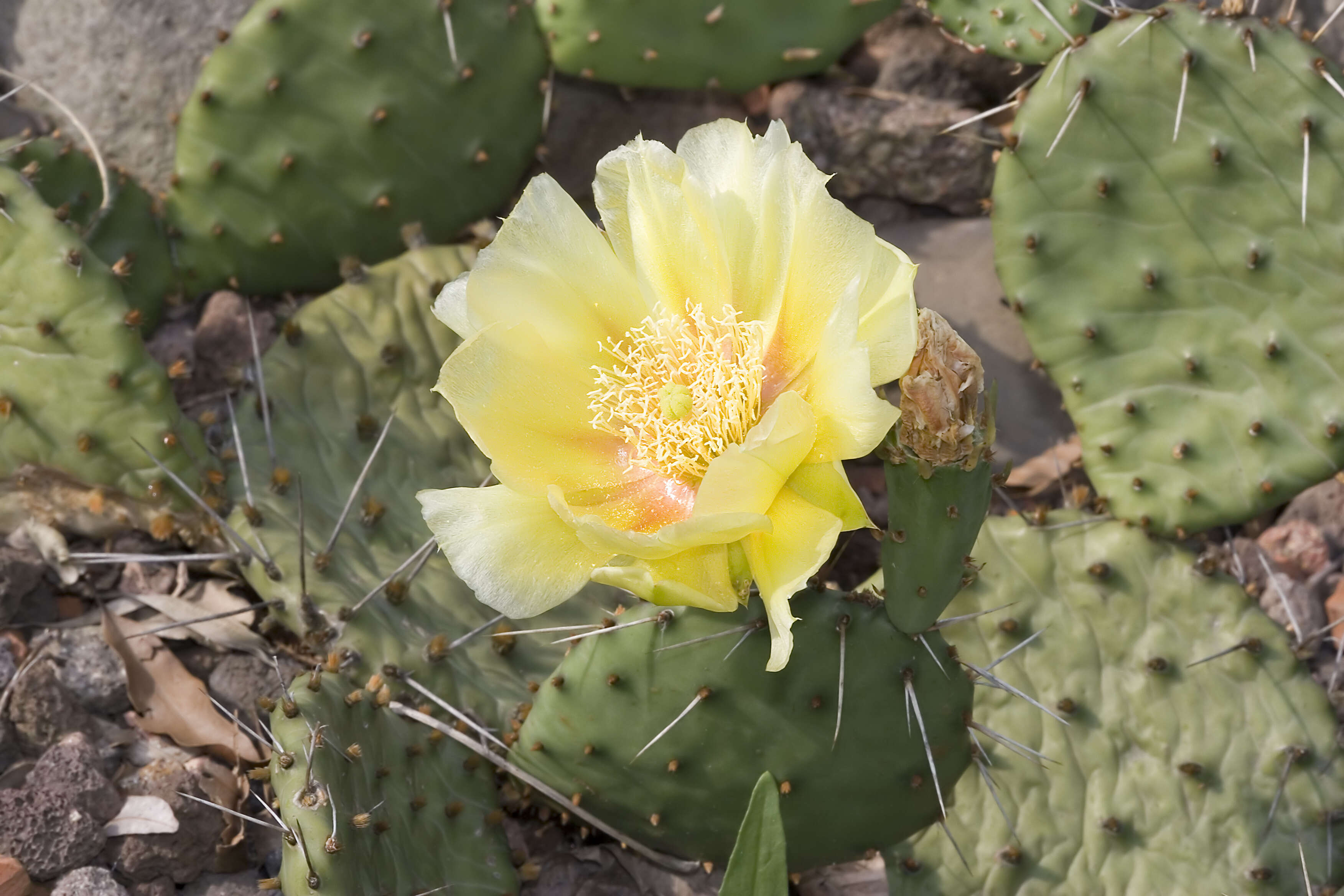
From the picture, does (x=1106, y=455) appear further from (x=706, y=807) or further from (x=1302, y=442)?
(x=706, y=807)

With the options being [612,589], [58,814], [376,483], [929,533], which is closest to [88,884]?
[58,814]

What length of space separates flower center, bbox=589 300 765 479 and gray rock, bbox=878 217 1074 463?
38.5 inches

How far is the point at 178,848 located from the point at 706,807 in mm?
689

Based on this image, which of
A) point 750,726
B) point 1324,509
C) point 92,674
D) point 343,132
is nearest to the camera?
point 750,726

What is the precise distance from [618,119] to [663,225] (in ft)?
4.02

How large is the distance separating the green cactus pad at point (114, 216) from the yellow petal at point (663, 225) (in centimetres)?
101

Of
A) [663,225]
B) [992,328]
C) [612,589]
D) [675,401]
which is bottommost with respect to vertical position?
[612,589]

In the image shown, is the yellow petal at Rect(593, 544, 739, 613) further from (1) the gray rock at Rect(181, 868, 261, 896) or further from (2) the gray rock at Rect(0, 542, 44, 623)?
(2) the gray rock at Rect(0, 542, 44, 623)

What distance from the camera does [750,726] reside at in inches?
56.2

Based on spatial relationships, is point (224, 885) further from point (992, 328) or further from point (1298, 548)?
point (1298, 548)

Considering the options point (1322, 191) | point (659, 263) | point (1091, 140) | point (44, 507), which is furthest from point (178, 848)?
point (1322, 191)

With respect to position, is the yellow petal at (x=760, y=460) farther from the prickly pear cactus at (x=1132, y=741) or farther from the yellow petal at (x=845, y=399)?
the prickly pear cactus at (x=1132, y=741)

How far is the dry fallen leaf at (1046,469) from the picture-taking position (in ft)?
6.96

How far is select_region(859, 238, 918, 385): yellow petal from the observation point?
109 cm
